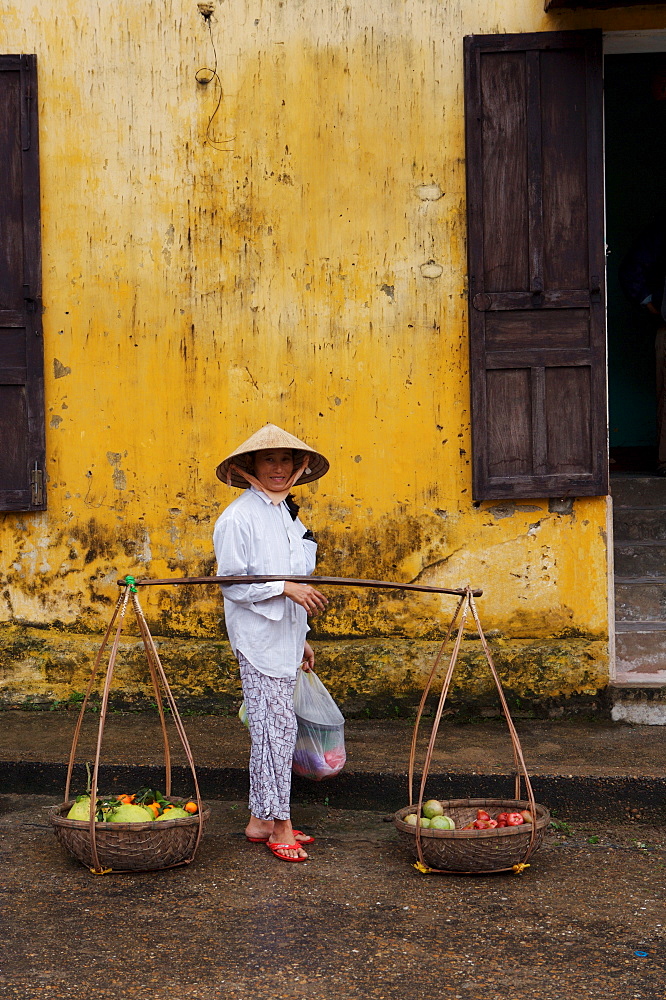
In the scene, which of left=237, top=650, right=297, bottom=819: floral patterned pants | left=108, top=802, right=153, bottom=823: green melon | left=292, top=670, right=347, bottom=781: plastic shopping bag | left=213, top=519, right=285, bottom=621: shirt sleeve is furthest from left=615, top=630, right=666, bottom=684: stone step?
left=108, top=802, right=153, bottom=823: green melon

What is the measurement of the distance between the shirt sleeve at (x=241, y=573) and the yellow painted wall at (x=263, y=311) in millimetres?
1684

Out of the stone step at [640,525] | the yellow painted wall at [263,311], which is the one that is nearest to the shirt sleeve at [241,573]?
the yellow painted wall at [263,311]

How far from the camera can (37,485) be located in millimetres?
5891

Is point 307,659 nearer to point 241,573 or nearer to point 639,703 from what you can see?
point 241,573

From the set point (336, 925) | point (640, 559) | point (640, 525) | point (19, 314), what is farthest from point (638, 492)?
point (336, 925)

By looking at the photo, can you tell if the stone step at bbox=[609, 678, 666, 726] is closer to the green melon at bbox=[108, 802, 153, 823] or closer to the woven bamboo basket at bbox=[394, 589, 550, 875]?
the woven bamboo basket at bbox=[394, 589, 550, 875]

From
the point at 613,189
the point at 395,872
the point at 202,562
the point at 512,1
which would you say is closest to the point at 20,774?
the point at 202,562

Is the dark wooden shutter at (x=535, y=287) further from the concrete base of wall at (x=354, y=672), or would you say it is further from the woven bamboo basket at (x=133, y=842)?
the woven bamboo basket at (x=133, y=842)

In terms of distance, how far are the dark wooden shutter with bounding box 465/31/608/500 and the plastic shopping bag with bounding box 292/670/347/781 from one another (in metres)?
1.61

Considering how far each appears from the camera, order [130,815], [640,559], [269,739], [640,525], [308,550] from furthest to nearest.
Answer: [640,525] → [640,559] → [308,550] → [269,739] → [130,815]

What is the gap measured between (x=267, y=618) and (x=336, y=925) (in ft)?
3.92

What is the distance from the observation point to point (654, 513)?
6.77m

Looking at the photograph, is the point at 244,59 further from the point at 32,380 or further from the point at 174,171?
the point at 32,380

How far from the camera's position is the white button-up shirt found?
424 cm
